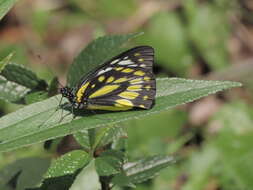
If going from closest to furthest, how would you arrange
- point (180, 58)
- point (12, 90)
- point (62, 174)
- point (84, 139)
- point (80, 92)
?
point (62, 174) < point (84, 139) < point (12, 90) < point (80, 92) < point (180, 58)

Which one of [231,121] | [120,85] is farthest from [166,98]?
[231,121]

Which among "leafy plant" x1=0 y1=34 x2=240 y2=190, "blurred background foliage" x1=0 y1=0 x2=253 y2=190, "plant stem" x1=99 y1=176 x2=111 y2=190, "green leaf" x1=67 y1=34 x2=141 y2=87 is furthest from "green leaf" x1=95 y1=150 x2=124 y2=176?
"blurred background foliage" x1=0 y1=0 x2=253 y2=190

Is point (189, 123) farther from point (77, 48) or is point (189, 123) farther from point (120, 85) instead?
point (120, 85)

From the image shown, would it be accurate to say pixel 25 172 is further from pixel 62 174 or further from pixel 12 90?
pixel 62 174

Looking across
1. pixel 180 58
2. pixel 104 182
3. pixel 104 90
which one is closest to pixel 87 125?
pixel 104 182

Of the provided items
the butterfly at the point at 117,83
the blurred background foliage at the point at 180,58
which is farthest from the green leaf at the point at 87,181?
the blurred background foliage at the point at 180,58

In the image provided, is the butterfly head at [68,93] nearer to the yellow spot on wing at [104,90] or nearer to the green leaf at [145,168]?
the yellow spot on wing at [104,90]

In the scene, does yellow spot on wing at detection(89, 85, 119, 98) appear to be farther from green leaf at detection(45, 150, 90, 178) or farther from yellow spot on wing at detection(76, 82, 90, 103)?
green leaf at detection(45, 150, 90, 178)
